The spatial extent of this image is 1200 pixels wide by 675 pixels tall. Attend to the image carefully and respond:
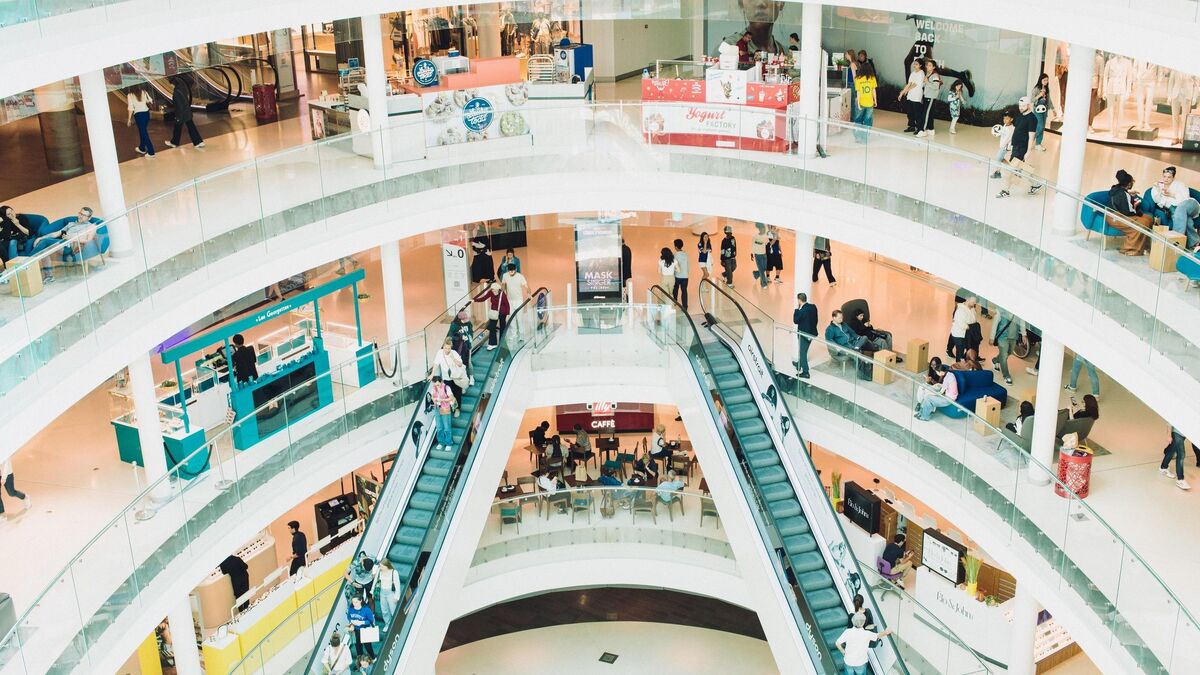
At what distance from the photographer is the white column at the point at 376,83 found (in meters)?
18.8

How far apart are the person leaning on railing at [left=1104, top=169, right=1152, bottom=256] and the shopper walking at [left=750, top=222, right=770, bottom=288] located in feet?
24.0

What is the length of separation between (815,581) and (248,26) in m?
10.0

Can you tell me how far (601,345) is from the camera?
20234 mm

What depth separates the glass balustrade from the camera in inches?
519

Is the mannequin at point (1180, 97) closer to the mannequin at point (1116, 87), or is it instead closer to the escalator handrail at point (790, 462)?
the mannequin at point (1116, 87)

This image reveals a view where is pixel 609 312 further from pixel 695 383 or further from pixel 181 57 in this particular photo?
pixel 181 57

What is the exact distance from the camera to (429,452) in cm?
1795

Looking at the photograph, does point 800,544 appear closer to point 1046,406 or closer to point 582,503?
point 1046,406

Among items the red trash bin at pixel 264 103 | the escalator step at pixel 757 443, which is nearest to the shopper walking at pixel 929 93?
the escalator step at pixel 757 443

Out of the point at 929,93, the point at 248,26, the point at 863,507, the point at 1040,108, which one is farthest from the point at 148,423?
the point at 1040,108

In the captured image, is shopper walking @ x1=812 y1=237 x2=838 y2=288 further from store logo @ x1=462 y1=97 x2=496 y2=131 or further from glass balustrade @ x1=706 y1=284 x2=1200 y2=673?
store logo @ x1=462 y1=97 x2=496 y2=131

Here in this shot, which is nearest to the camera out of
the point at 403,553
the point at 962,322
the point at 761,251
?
the point at 403,553

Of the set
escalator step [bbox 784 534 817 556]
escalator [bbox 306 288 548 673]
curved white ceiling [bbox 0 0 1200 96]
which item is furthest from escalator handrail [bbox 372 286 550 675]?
curved white ceiling [bbox 0 0 1200 96]

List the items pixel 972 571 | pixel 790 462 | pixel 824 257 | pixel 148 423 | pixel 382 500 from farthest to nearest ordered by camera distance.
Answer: pixel 824 257 → pixel 972 571 → pixel 790 462 → pixel 382 500 → pixel 148 423
